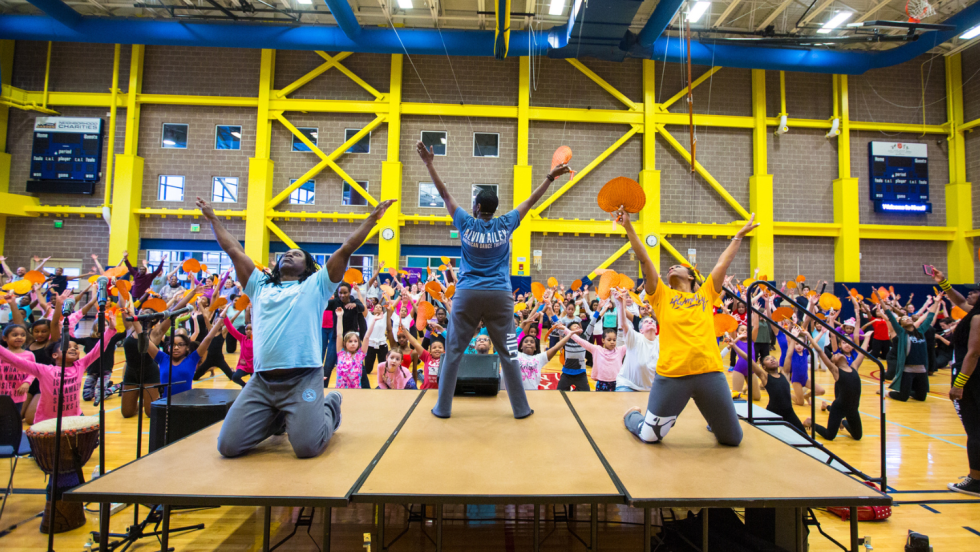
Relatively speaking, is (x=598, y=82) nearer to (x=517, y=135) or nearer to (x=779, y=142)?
(x=517, y=135)

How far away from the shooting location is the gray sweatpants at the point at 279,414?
299cm

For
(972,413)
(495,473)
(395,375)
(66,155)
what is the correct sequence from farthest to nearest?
(66,155)
(395,375)
(972,413)
(495,473)

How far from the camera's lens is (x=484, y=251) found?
3.62m

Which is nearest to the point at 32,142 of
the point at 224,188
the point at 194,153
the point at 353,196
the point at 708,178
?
the point at 194,153

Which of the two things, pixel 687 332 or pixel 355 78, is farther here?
pixel 355 78

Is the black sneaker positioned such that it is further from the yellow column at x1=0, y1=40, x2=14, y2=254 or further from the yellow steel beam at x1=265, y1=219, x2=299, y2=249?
the yellow column at x1=0, y1=40, x2=14, y2=254

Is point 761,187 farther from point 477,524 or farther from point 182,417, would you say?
point 182,417

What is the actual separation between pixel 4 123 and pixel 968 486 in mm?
24982

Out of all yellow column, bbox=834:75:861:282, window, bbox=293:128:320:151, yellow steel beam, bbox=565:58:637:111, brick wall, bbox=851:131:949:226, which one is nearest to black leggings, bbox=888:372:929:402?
yellow column, bbox=834:75:861:282

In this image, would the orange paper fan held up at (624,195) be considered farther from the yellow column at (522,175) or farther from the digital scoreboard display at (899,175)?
the digital scoreboard display at (899,175)

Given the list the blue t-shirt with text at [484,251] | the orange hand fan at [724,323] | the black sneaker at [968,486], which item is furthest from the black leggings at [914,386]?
the blue t-shirt with text at [484,251]

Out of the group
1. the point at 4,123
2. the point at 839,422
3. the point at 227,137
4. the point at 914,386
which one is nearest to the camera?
the point at 839,422

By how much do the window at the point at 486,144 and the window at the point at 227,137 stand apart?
8169 millimetres

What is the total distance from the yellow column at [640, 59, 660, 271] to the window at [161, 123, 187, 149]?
15.9 m
